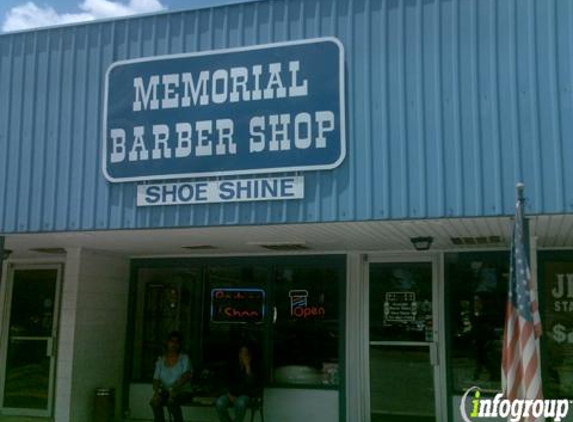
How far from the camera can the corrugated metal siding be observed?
22.5 ft

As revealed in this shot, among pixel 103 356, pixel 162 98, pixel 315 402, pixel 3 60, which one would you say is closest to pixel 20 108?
pixel 3 60

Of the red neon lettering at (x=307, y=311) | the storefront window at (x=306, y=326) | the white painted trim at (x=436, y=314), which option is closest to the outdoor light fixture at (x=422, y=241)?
the white painted trim at (x=436, y=314)

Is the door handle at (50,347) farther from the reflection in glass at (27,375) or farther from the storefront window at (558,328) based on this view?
the storefront window at (558,328)

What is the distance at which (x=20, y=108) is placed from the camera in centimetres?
869

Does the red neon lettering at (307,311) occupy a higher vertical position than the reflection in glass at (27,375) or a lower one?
higher

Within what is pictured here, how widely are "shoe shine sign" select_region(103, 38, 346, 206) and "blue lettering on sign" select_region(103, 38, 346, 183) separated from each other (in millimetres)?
11

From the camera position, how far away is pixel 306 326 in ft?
33.4

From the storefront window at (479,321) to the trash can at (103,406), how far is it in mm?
4581

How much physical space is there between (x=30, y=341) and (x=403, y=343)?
5.50m

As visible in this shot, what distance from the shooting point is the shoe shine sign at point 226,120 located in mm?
7547

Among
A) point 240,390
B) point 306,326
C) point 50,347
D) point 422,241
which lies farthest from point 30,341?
point 422,241

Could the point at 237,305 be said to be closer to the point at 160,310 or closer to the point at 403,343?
the point at 160,310

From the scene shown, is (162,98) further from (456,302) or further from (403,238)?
(456,302)

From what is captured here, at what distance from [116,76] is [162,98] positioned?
2.06 feet
